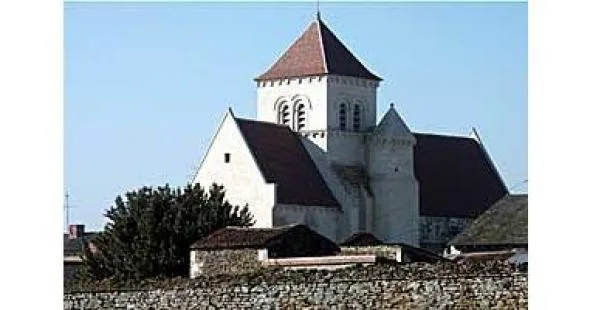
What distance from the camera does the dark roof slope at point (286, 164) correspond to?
4281 centimetres

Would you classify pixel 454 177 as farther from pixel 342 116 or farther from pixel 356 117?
pixel 342 116

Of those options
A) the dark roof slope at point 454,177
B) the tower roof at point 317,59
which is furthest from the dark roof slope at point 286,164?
the dark roof slope at point 454,177

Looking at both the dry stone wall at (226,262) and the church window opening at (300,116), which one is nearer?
the dry stone wall at (226,262)

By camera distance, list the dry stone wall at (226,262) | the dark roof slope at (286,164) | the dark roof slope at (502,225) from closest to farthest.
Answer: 1. the dry stone wall at (226,262)
2. the dark roof slope at (502,225)
3. the dark roof slope at (286,164)

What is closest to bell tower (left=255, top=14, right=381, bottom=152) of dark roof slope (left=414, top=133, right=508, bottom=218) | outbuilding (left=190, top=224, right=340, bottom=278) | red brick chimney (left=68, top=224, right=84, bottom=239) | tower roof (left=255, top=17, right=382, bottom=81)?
tower roof (left=255, top=17, right=382, bottom=81)

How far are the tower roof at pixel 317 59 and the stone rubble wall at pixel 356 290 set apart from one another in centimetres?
3627

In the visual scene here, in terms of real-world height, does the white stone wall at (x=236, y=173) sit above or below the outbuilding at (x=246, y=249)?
above

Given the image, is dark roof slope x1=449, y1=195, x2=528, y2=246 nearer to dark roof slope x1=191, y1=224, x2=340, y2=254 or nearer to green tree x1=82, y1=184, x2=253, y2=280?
green tree x1=82, y1=184, x2=253, y2=280

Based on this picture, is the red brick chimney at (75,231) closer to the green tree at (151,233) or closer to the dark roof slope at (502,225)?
the green tree at (151,233)

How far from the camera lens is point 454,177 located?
50188 millimetres
